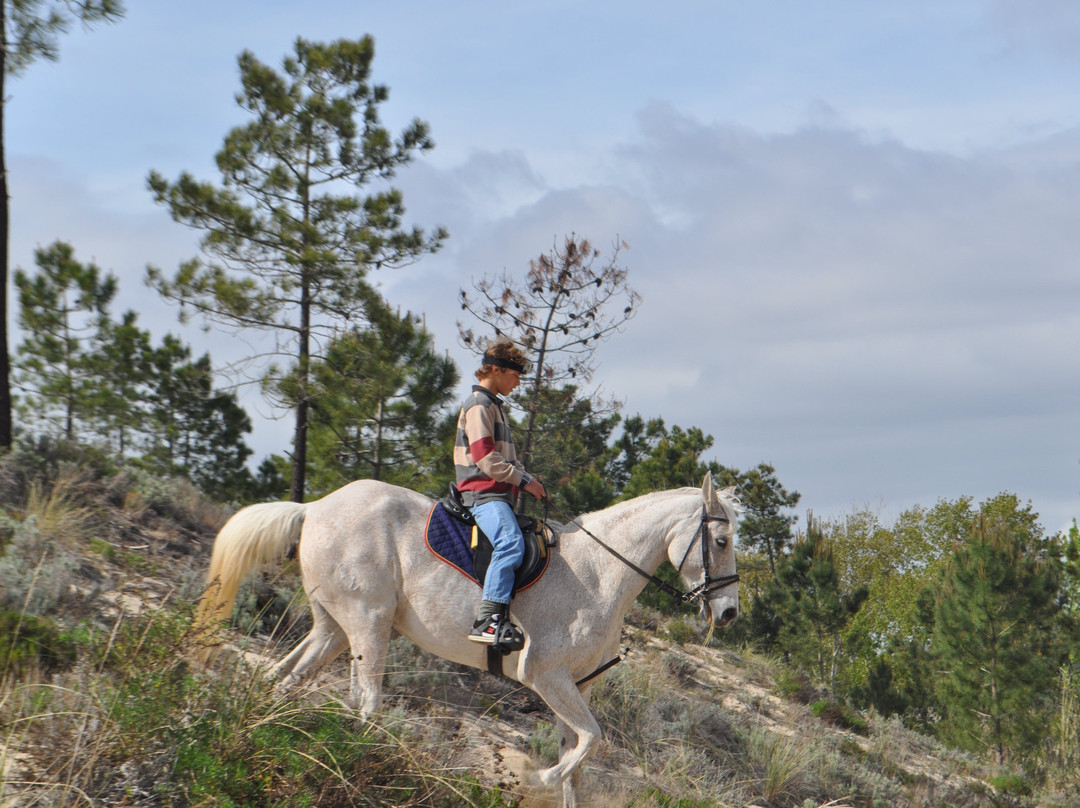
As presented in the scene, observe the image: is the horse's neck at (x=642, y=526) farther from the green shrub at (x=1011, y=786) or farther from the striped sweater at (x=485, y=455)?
the green shrub at (x=1011, y=786)

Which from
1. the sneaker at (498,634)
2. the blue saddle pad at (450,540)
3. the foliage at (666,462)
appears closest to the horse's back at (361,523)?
the blue saddle pad at (450,540)

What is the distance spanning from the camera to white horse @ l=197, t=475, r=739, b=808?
647 centimetres

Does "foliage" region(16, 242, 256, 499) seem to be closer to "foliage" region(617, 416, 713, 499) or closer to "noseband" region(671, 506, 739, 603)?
"foliage" region(617, 416, 713, 499)

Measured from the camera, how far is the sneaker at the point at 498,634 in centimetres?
629

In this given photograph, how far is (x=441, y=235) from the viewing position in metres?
21.8

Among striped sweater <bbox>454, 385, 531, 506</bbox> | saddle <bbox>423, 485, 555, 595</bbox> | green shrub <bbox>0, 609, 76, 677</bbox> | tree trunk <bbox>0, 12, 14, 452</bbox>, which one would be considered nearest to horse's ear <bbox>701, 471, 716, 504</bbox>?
saddle <bbox>423, 485, 555, 595</bbox>

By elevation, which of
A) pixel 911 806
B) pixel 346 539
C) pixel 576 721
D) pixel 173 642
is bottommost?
pixel 911 806

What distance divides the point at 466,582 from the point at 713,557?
1.71 m

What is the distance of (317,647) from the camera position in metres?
6.96

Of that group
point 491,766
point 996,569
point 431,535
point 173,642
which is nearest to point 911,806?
point 491,766

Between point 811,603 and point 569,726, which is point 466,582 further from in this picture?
point 811,603

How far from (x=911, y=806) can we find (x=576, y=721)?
718 cm

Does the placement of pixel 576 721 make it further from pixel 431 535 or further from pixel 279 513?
pixel 279 513

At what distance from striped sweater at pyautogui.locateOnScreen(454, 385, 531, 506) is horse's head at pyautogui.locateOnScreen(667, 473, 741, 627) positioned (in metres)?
1.25
